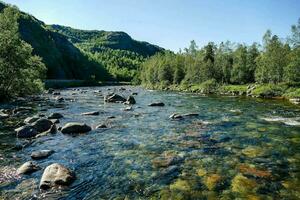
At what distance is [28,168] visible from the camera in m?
18.8

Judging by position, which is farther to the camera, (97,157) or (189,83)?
(189,83)

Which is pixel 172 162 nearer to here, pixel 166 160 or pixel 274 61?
pixel 166 160

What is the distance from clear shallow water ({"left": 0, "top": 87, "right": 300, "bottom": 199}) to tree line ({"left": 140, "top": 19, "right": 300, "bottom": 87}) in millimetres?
62534

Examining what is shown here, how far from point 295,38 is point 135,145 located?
8035 centimetres

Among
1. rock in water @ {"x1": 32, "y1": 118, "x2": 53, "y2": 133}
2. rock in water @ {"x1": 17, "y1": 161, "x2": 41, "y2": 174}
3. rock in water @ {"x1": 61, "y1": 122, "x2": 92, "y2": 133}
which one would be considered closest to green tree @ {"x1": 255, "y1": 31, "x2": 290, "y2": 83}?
rock in water @ {"x1": 61, "y1": 122, "x2": 92, "y2": 133}

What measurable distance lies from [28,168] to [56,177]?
273 cm

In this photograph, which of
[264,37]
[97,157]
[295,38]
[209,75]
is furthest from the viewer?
[209,75]

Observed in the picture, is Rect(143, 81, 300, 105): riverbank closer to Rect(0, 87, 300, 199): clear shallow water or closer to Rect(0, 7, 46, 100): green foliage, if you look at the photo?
Rect(0, 87, 300, 199): clear shallow water

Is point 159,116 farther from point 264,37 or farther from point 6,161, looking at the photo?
point 264,37

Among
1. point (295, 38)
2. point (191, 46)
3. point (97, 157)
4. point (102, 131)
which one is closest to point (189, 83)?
point (191, 46)

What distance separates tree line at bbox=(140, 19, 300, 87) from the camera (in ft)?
303

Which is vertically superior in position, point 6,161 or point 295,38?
point 295,38

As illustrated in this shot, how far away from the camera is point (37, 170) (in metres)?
19.0

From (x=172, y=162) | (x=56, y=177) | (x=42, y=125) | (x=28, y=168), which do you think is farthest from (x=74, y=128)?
(x=56, y=177)
